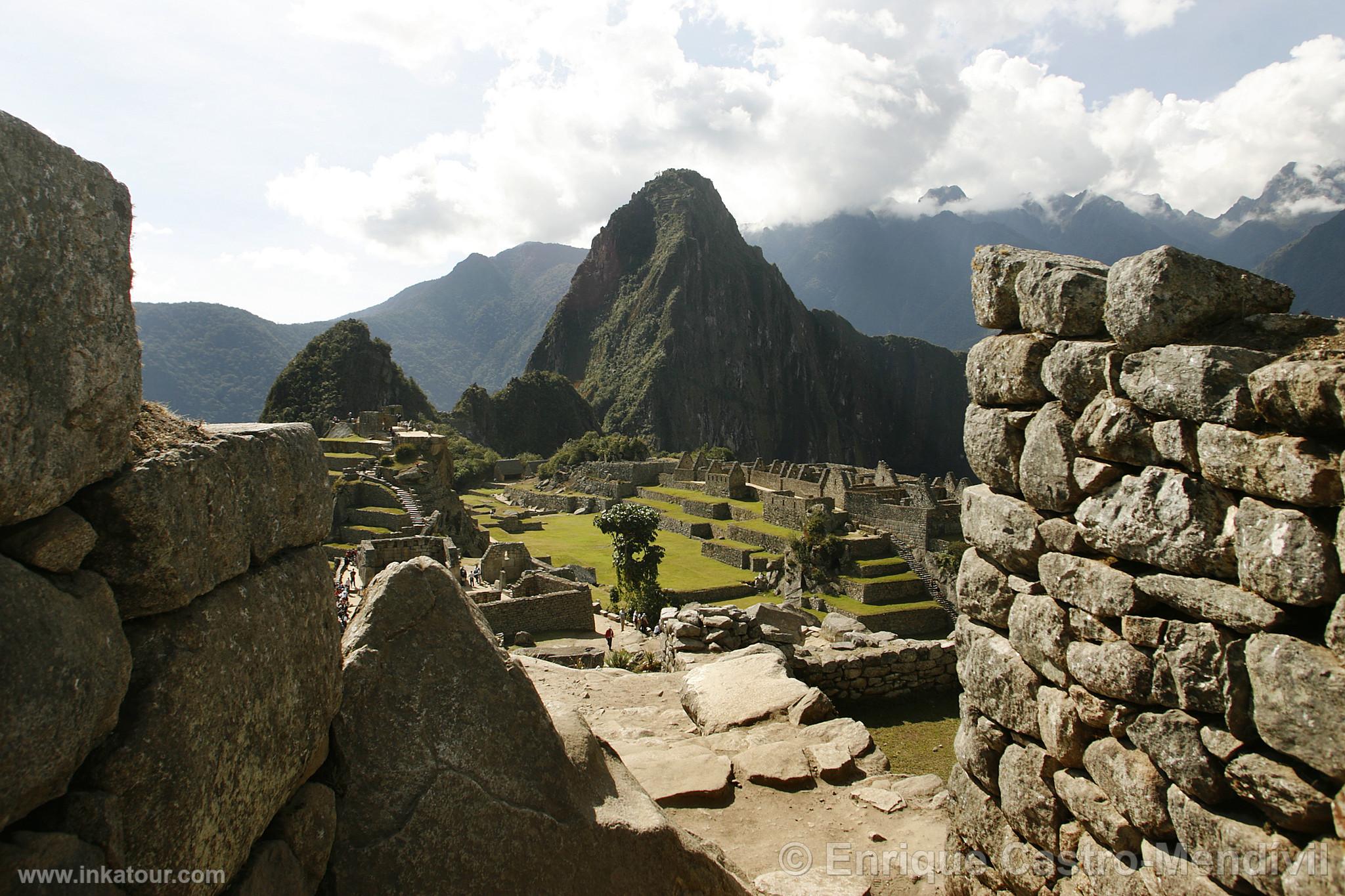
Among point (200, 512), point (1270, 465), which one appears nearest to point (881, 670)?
point (1270, 465)

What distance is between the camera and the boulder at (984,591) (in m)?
5.11

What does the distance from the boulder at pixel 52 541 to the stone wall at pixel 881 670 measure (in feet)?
29.1

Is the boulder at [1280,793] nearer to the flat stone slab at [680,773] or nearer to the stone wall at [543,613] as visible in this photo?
the flat stone slab at [680,773]

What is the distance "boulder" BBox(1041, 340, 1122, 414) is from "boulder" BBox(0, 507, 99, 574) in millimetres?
4482

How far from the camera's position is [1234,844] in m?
3.37

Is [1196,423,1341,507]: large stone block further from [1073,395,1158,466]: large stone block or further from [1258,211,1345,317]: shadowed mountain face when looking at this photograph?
[1258,211,1345,317]: shadowed mountain face

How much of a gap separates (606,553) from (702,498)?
19613 millimetres

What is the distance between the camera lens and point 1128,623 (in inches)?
154

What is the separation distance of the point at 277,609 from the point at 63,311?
1257 millimetres

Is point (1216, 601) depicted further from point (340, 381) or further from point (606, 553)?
point (340, 381)

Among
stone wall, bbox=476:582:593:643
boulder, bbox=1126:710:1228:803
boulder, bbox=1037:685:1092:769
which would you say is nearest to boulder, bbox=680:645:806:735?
boulder, bbox=1037:685:1092:769

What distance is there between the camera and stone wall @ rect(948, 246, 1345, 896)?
313 cm

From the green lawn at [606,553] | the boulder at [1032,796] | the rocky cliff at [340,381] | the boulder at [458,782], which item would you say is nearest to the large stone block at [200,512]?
the boulder at [458,782]

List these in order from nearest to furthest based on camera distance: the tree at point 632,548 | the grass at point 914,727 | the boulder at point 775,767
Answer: the boulder at point 775,767
the grass at point 914,727
the tree at point 632,548
